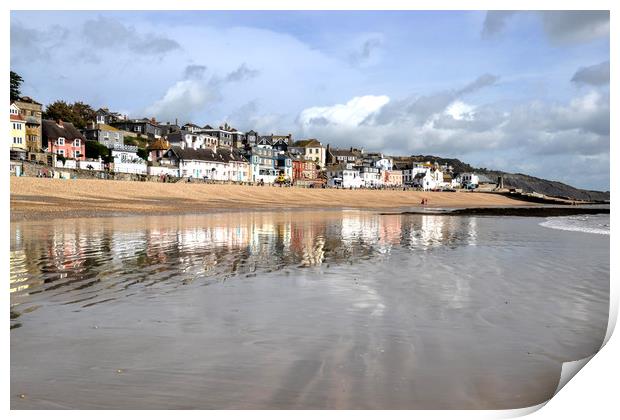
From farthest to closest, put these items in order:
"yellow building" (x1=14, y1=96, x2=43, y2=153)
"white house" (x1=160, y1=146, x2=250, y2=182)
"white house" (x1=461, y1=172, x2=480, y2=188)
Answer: "white house" (x1=461, y1=172, x2=480, y2=188), "white house" (x1=160, y1=146, x2=250, y2=182), "yellow building" (x1=14, y1=96, x2=43, y2=153)

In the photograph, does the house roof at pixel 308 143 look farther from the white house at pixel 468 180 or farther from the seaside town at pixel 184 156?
the white house at pixel 468 180

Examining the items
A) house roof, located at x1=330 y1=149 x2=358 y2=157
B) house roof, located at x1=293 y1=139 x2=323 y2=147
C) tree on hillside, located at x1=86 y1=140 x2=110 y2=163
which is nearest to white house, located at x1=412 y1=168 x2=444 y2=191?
house roof, located at x1=330 y1=149 x2=358 y2=157

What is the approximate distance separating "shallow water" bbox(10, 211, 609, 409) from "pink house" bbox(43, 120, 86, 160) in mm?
73624

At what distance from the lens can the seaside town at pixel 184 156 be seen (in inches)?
2837

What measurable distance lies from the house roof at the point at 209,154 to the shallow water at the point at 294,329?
86.9 metres

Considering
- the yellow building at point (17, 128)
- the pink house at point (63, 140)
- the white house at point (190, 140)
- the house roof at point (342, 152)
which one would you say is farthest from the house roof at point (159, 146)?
the house roof at point (342, 152)

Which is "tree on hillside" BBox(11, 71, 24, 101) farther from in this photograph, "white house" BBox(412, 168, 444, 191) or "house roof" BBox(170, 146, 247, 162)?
"white house" BBox(412, 168, 444, 191)

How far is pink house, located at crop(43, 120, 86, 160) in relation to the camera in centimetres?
7962

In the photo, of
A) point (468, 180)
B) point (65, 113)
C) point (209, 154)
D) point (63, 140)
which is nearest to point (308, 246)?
point (63, 140)

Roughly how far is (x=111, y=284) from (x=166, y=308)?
2453 millimetres

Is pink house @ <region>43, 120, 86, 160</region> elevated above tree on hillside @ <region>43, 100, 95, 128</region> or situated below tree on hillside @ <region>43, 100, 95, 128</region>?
below

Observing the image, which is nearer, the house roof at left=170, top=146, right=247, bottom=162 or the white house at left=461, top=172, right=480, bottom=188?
the house roof at left=170, top=146, right=247, bottom=162

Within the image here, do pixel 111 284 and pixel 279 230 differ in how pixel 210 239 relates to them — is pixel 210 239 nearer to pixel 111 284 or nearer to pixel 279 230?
pixel 279 230

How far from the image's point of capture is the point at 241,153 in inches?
4705
